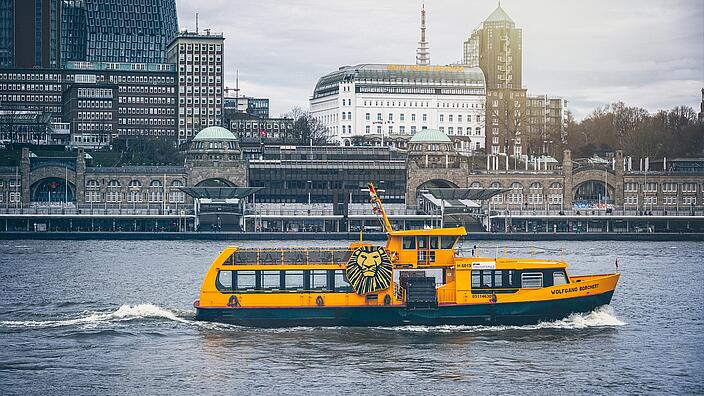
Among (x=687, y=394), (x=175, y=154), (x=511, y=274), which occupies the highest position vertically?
(x=175, y=154)

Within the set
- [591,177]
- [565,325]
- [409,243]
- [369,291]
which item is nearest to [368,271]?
[369,291]

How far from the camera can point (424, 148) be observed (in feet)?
613

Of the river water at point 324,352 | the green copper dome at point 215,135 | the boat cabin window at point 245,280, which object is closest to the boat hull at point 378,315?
the river water at point 324,352

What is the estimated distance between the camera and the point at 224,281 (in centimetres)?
6612

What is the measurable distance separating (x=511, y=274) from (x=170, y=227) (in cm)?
9445

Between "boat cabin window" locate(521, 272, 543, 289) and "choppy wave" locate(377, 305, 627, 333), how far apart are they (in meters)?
2.21

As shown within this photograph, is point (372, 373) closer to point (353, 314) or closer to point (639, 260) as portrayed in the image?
point (353, 314)

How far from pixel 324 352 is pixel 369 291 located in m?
6.22

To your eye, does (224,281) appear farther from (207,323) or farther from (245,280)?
(207,323)

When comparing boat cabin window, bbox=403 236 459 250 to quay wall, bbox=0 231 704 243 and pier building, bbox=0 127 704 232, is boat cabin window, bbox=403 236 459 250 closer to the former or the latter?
quay wall, bbox=0 231 704 243

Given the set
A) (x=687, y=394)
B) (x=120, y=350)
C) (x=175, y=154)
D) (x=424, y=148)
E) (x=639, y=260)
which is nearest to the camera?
(x=687, y=394)

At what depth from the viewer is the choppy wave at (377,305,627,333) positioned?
66.1 metres

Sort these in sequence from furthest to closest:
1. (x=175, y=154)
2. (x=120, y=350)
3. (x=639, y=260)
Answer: (x=175, y=154) < (x=639, y=260) < (x=120, y=350)

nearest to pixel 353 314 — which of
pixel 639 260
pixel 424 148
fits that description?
pixel 639 260
